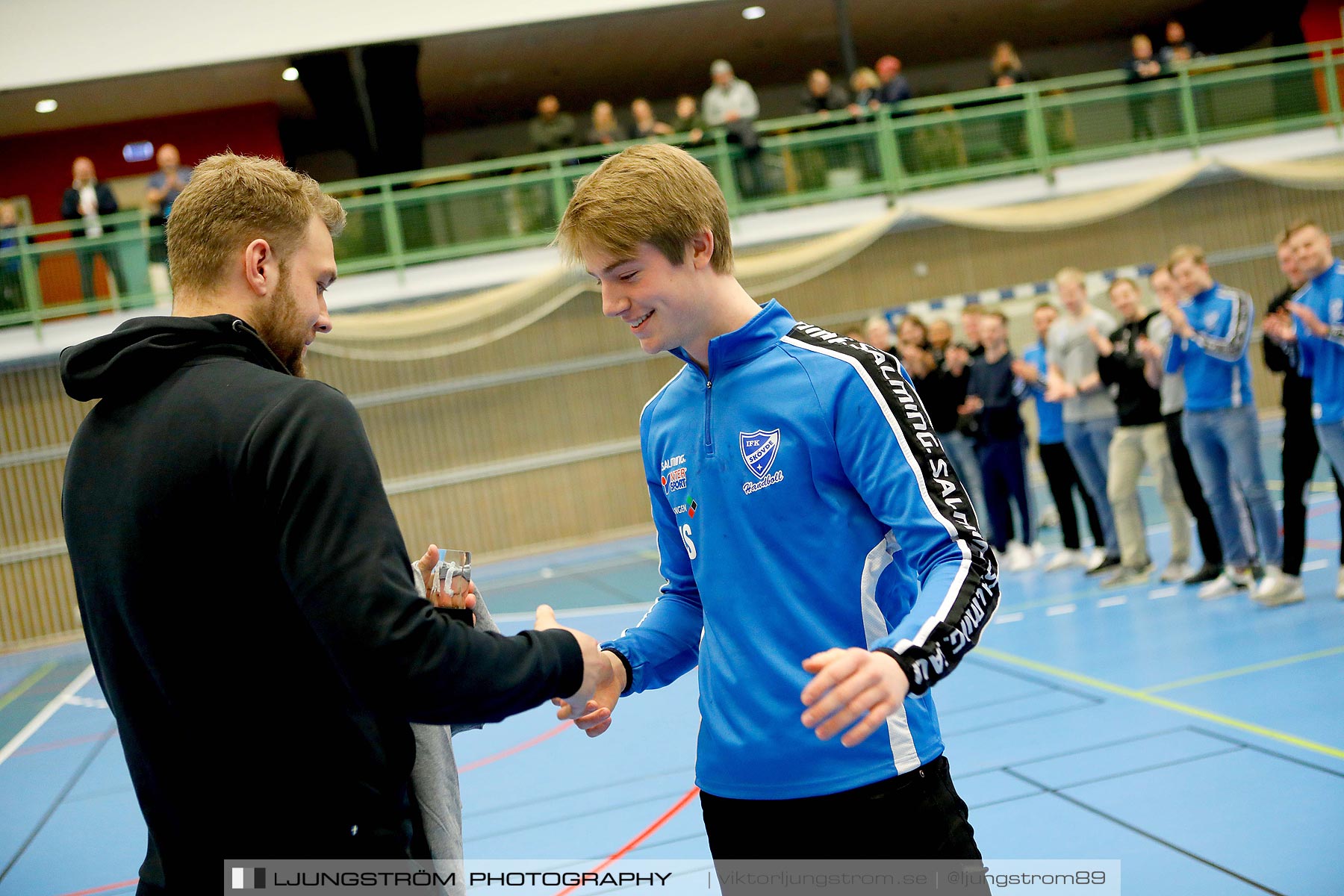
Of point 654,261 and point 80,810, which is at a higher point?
point 654,261

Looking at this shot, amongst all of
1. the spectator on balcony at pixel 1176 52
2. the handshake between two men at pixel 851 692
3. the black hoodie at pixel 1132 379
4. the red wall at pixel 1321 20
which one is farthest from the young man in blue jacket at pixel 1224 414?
the red wall at pixel 1321 20

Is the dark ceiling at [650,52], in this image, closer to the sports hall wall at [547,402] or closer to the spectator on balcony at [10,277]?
the spectator on balcony at [10,277]

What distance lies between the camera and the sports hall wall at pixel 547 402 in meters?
14.5

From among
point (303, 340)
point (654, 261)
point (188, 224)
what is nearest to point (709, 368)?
point (654, 261)

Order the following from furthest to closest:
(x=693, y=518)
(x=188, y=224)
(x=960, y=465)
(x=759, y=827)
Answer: (x=960, y=465), (x=693, y=518), (x=759, y=827), (x=188, y=224)

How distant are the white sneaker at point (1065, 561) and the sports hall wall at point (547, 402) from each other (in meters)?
7.51

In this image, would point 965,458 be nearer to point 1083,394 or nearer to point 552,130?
point 1083,394

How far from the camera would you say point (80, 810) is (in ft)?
20.4

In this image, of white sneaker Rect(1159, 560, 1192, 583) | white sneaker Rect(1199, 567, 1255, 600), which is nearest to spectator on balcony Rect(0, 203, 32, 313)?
white sneaker Rect(1159, 560, 1192, 583)

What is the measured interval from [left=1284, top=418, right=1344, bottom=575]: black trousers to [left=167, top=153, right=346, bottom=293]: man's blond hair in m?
6.61

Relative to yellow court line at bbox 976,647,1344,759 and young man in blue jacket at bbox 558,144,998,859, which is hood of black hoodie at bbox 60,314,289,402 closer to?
young man in blue jacket at bbox 558,144,998,859

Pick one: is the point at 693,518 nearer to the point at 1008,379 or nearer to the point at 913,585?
the point at 913,585

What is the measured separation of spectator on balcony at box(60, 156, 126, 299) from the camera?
1412cm

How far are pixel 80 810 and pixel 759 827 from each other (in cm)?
565
